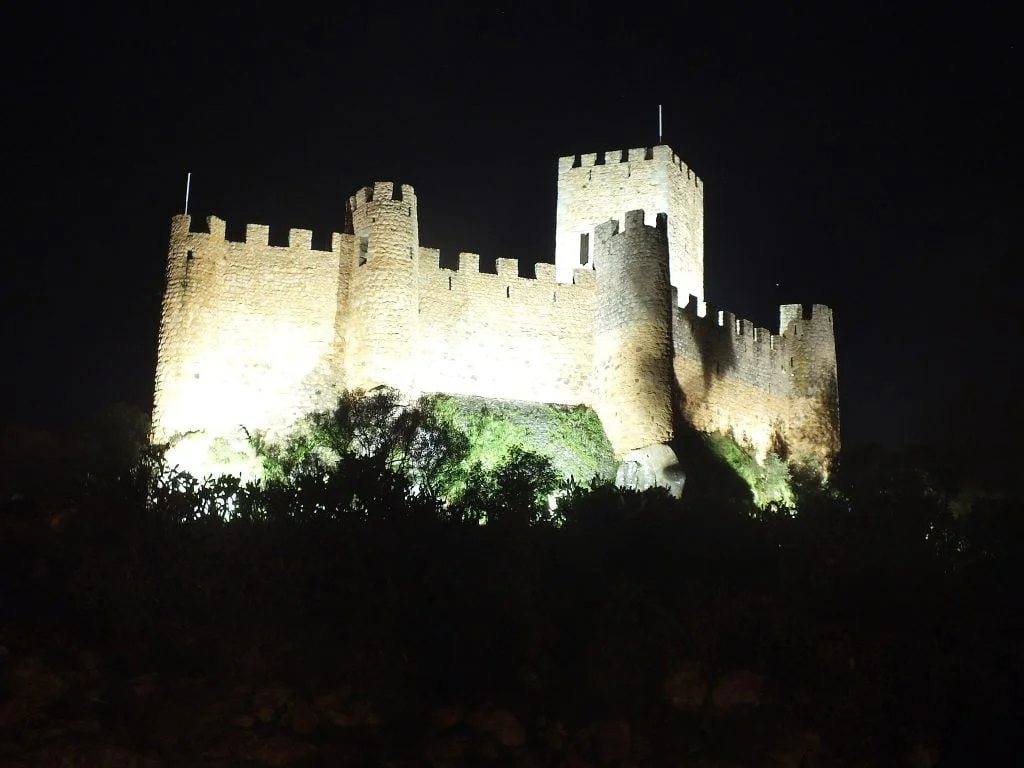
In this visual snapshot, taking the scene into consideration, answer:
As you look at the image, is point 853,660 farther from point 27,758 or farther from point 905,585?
point 27,758

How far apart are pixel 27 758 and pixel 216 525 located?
736cm

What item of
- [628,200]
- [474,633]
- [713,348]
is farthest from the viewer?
[628,200]

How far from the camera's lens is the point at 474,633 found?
22.4 m

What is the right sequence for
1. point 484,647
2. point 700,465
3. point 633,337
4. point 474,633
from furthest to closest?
1. point 700,465
2. point 633,337
3. point 474,633
4. point 484,647

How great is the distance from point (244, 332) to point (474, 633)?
1252 centimetres

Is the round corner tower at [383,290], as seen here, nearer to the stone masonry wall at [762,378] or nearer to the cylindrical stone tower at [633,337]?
the cylindrical stone tower at [633,337]

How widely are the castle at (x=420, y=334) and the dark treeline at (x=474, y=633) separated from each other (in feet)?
14.3

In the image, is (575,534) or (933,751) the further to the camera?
(575,534)

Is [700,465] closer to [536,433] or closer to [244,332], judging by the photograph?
[536,433]

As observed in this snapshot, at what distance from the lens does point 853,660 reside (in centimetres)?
2325

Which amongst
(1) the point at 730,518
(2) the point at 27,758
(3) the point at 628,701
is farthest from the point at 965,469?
(2) the point at 27,758

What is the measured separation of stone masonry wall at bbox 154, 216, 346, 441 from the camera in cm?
3141

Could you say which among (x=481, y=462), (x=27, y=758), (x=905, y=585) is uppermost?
(x=481, y=462)

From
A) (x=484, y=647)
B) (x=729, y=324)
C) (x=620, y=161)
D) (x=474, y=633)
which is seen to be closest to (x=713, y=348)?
(x=729, y=324)
